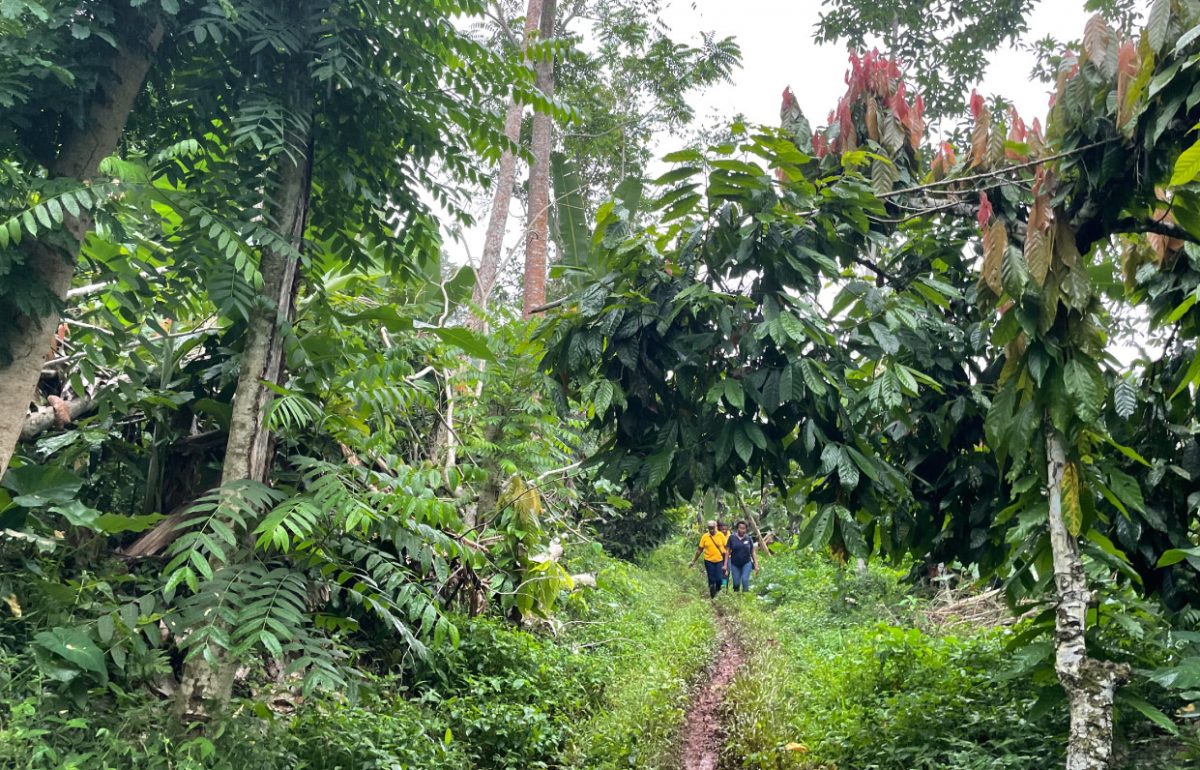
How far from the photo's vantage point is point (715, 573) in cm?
1314

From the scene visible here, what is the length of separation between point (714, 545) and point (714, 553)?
0.53 ft

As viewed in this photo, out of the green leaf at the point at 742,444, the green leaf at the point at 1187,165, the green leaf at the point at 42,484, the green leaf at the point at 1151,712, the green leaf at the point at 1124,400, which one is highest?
the green leaf at the point at 1187,165

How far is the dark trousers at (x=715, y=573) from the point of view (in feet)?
42.8

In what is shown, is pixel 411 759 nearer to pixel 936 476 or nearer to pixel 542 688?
pixel 542 688

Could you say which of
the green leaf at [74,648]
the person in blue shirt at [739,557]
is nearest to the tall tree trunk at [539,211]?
the person in blue shirt at [739,557]

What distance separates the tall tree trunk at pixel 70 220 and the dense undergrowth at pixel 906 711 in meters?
4.50

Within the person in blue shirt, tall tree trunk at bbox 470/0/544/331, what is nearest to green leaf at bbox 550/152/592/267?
tall tree trunk at bbox 470/0/544/331

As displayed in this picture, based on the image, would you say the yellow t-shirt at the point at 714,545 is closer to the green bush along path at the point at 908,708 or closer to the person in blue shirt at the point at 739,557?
the person in blue shirt at the point at 739,557

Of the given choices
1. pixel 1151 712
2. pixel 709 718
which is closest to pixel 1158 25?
pixel 1151 712

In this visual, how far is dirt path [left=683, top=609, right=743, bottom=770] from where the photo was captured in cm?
577

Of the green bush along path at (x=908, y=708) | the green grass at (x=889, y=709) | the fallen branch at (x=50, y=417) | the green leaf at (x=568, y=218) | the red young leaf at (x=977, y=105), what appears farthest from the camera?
the green leaf at (x=568, y=218)

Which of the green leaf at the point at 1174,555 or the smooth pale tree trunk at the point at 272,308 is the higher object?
the smooth pale tree trunk at the point at 272,308

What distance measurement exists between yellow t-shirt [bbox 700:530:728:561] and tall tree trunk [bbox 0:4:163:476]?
10.5 m

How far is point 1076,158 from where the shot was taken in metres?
3.15
